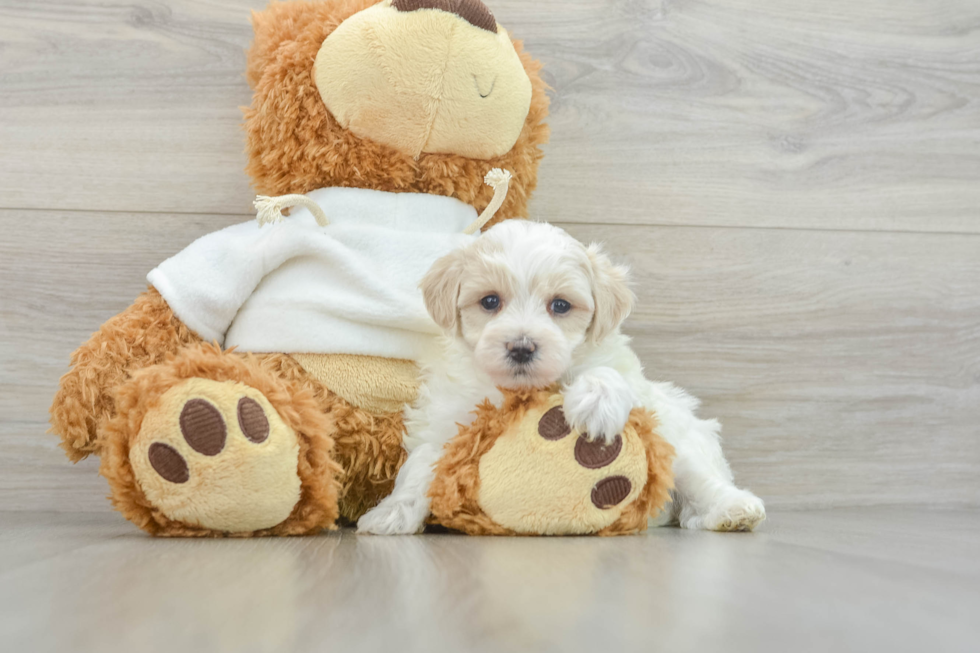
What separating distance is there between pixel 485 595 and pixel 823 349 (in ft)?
4.09

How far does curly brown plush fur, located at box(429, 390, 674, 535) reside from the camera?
3.34 feet

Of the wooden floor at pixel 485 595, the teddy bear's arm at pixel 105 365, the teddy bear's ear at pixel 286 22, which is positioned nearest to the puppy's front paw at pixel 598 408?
the wooden floor at pixel 485 595

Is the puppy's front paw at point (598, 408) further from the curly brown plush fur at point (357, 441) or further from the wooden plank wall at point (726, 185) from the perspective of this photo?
the wooden plank wall at point (726, 185)

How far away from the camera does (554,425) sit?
1007 millimetres

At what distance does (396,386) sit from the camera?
1.22m

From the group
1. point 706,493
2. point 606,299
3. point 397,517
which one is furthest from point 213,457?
point 706,493

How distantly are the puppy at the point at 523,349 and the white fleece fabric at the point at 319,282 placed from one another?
87 millimetres

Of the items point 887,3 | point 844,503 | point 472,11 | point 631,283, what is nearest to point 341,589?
point 472,11

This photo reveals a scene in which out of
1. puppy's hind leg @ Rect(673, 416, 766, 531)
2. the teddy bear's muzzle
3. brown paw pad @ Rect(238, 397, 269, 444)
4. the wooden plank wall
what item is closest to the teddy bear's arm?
brown paw pad @ Rect(238, 397, 269, 444)

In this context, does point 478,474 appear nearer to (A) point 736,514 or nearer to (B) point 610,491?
(B) point 610,491

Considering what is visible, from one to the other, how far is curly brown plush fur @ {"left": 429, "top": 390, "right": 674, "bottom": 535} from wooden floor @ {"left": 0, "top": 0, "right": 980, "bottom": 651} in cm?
6

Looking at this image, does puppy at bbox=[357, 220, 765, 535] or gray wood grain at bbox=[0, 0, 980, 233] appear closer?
puppy at bbox=[357, 220, 765, 535]

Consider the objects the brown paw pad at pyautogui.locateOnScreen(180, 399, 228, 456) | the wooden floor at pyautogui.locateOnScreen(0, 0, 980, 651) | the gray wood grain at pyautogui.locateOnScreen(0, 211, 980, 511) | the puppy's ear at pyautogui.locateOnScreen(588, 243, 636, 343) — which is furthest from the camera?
the gray wood grain at pyautogui.locateOnScreen(0, 211, 980, 511)

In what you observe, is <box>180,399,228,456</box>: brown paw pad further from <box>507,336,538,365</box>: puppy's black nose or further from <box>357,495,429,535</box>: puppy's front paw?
<box>507,336,538,365</box>: puppy's black nose
